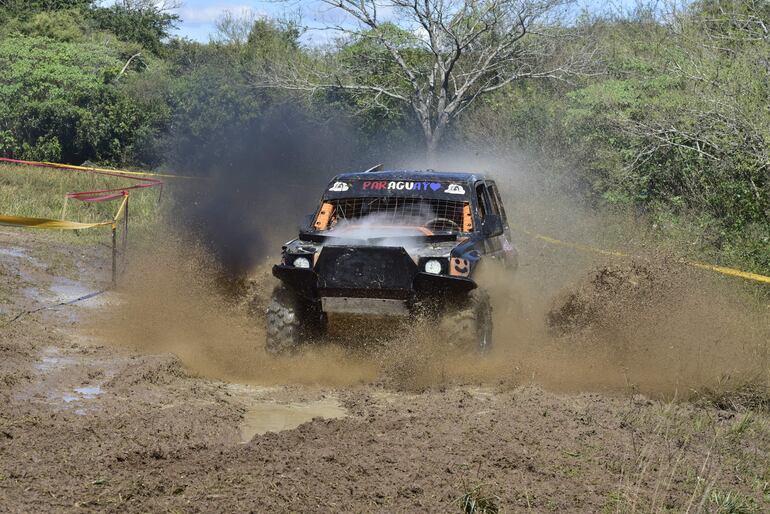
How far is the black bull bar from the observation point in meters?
8.43

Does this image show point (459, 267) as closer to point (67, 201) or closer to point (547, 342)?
point (547, 342)

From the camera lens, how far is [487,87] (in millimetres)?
26703

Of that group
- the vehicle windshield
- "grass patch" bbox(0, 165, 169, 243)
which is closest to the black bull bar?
the vehicle windshield

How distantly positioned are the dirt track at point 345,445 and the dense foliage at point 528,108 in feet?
23.3

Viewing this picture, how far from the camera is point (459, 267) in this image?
28.0ft

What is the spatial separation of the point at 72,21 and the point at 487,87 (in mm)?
30425

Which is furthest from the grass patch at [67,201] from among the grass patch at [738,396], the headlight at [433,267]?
the grass patch at [738,396]

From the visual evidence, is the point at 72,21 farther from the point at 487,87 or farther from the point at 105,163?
the point at 487,87

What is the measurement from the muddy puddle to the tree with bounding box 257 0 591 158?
17.5 metres

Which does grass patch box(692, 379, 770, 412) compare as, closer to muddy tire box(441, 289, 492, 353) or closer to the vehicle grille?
muddy tire box(441, 289, 492, 353)

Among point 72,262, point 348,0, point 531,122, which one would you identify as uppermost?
point 348,0

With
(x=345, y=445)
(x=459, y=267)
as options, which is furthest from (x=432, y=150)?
(x=345, y=445)

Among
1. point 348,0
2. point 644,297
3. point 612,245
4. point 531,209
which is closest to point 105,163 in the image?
point 348,0

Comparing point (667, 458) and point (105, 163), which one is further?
point (105, 163)
